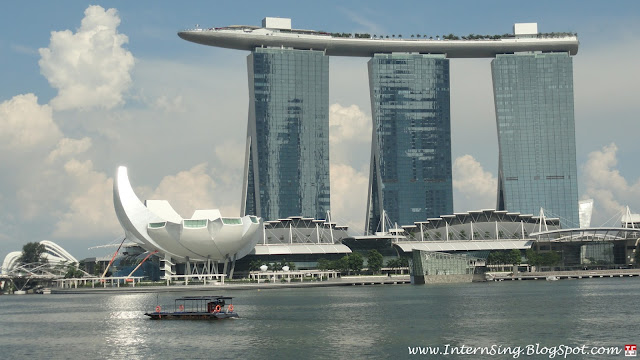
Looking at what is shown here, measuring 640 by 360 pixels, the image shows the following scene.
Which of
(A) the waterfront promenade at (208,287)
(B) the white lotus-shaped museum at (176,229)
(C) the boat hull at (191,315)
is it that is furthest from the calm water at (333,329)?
(B) the white lotus-shaped museum at (176,229)

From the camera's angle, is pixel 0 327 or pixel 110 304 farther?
pixel 110 304

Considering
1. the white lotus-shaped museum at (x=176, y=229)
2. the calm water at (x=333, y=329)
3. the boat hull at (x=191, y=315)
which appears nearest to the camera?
the calm water at (x=333, y=329)

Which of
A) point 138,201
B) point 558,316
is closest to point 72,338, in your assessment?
point 558,316

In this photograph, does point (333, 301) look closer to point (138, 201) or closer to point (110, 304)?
point (110, 304)

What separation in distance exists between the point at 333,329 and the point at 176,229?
110867mm

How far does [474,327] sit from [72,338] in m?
36.6

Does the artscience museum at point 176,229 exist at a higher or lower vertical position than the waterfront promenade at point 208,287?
higher

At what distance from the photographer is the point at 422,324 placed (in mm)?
86562

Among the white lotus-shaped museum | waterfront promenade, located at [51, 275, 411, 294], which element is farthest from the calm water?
the white lotus-shaped museum

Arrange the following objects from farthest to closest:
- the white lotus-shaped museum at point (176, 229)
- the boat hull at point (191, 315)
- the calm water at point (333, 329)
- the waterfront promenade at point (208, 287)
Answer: the white lotus-shaped museum at point (176, 229)
the waterfront promenade at point (208, 287)
the boat hull at point (191, 315)
the calm water at point (333, 329)

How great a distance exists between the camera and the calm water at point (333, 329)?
2820 inches

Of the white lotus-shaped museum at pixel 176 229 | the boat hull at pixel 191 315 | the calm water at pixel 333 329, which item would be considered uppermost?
the white lotus-shaped museum at pixel 176 229

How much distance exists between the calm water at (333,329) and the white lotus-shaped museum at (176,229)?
66132 millimetres

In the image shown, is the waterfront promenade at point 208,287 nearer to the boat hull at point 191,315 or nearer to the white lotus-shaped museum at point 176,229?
the white lotus-shaped museum at point 176,229
